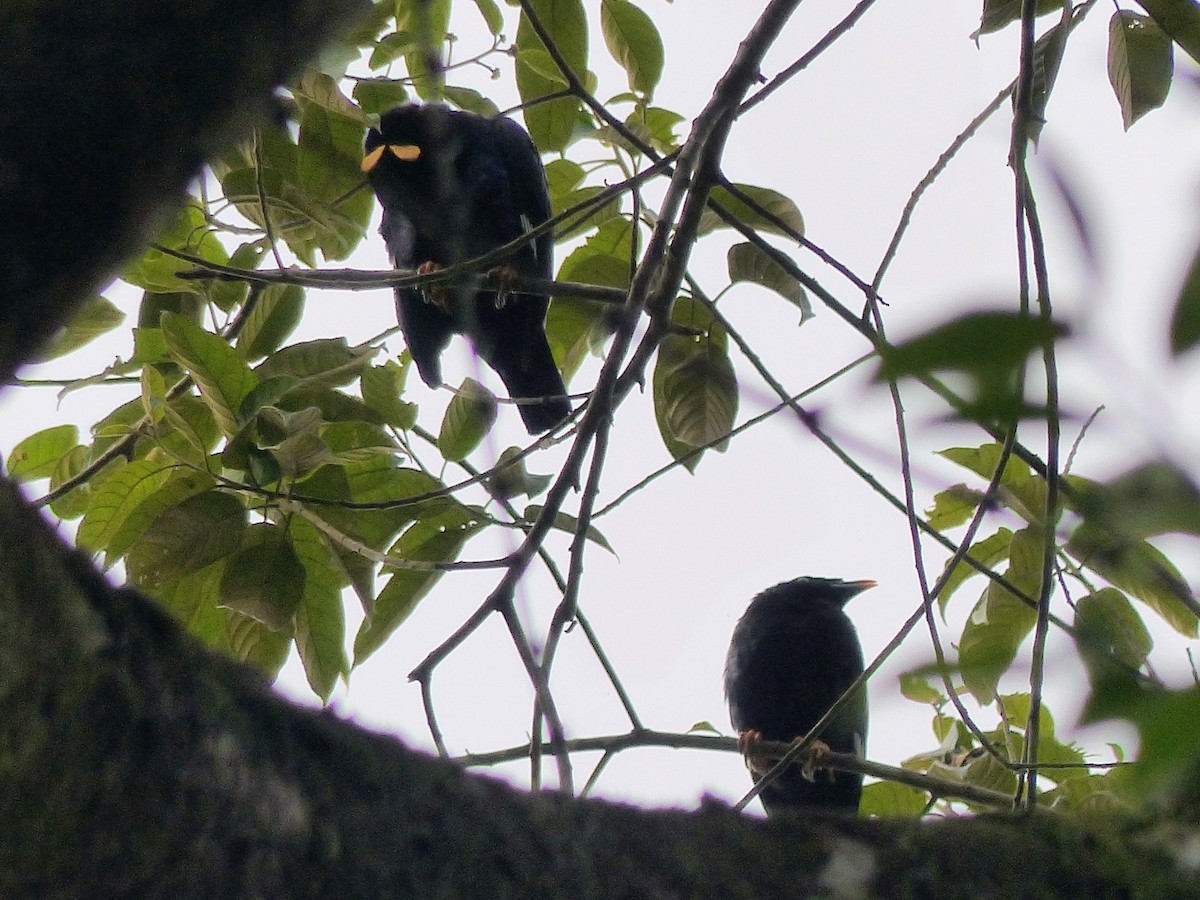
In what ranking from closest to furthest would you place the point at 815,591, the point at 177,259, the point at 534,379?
the point at 177,259 < the point at 534,379 < the point at 815,591

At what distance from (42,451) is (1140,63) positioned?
2839 mm

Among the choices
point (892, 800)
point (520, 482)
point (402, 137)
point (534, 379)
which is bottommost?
point (892, 800)

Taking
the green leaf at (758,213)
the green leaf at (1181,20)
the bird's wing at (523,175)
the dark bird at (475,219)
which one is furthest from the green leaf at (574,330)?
the bird's wing at (523,175)

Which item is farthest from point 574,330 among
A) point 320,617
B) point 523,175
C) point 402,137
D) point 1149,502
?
point 1149,502

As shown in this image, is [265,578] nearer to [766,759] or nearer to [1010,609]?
[1010,609]

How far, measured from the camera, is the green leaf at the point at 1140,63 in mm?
2746

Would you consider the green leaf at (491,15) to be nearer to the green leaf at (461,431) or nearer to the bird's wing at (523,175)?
the green leaf at (461,431)

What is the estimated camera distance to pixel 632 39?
304 centimetres

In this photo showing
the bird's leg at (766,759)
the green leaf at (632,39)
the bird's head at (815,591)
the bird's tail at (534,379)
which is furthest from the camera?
the bird's head at (815,591)

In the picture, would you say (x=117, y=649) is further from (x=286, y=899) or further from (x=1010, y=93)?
(x=1010, y=93)

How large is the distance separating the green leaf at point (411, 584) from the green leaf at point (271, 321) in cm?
65

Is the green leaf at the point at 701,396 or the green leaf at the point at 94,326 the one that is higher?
the green leaf at the point at 94,326

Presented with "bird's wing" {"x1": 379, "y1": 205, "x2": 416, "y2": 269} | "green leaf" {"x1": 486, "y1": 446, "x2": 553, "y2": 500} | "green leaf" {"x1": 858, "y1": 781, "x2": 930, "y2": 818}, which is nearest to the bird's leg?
"green leaf" {"x1": 858, "y1": 781, "x2": 930, "y2": 818}

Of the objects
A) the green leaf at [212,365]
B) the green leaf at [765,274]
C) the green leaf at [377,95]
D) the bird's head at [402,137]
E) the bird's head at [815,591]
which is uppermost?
the bird's head at [402,137]
